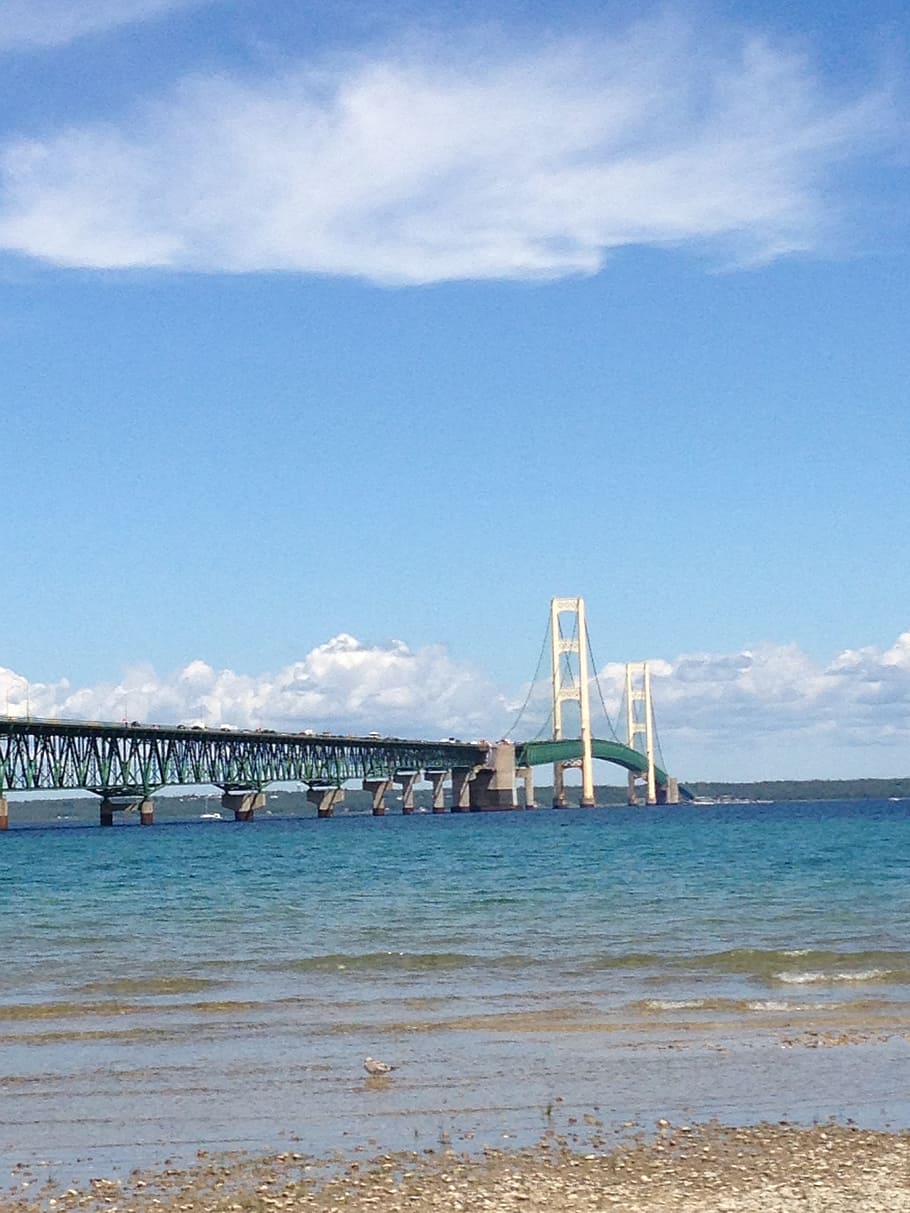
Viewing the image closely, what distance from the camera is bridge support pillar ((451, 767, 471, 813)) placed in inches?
7500

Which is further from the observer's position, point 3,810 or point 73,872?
point 3,810

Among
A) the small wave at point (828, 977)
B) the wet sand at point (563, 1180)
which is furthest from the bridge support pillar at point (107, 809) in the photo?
the wet sand at point (563, 1180)

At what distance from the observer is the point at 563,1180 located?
12.4 metres

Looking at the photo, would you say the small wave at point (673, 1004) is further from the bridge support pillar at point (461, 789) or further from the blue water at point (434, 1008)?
the bridge support pillar at point (461, 789)

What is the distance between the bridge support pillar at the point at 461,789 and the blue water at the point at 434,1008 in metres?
140

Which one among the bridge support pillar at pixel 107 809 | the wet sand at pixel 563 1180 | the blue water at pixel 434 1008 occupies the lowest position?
the wet sand at pixel 563 1180

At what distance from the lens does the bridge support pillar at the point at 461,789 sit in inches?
7500

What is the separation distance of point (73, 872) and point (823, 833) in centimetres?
5148

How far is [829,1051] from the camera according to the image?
58.5 ft

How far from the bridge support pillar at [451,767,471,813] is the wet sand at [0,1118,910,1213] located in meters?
177

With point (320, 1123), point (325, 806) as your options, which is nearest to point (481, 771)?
point (325, 806)

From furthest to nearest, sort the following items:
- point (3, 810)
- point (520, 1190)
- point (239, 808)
Result: point (239, 808) < point (3, 810) < point (520, 1190)

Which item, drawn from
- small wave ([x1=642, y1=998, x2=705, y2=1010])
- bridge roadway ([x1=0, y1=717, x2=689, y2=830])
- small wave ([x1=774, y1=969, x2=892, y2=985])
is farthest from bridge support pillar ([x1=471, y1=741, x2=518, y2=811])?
small wave ([x1=642, y1=998, x2=705, y2=1010])

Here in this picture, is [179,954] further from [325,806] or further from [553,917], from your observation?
[325,806]
